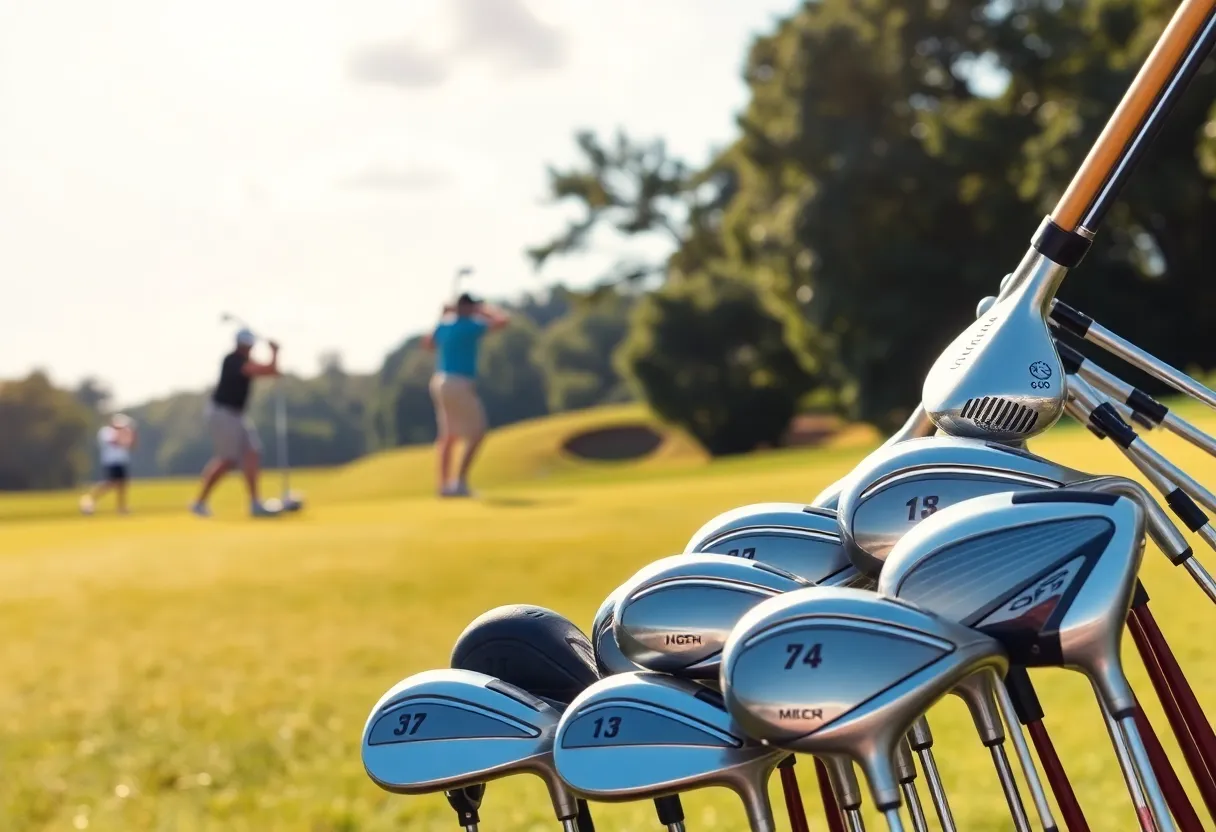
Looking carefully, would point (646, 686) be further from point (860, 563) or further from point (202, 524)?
point (202, 524)

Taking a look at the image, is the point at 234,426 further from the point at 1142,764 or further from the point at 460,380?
→ the point at 1142,764

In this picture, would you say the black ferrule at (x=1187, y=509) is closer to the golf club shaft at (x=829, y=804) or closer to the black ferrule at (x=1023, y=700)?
the black ferrule at (x=1023, y=700)

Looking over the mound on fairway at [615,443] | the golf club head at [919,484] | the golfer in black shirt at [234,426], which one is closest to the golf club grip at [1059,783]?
the golf club head at [919,484]

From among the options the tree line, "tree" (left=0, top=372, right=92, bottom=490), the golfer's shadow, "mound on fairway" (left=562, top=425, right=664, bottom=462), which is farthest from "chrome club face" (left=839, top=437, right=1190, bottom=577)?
"tree" (left=0, top=372, right=92, bottom=490)

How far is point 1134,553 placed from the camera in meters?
0.90

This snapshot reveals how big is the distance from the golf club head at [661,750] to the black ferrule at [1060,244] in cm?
62

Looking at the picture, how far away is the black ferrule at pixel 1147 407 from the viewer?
4.32 feet

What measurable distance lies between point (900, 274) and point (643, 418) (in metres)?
23.9

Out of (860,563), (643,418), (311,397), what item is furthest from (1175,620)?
(311,397)

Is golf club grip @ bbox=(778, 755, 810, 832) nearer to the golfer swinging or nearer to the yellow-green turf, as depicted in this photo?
the yellow-green turf

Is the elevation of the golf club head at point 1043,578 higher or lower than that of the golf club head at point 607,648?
higher

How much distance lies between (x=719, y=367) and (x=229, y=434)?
978 inches

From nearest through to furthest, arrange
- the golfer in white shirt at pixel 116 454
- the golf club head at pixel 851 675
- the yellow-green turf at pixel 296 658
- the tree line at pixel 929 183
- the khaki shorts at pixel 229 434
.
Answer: the golf club head at pixel 851 675, the yellow-green turf at pixel 296 658, the khaki shorts at pixel 229 434, the golfer in white shirt at pixel 116 454, the tree line at pixel 929 183

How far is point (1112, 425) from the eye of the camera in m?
1.25
